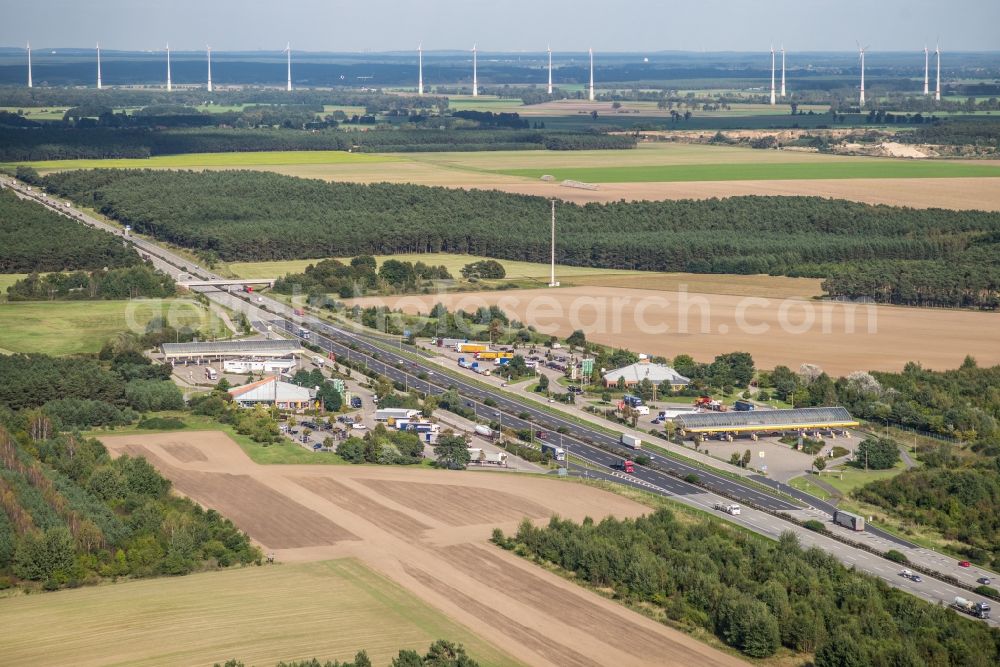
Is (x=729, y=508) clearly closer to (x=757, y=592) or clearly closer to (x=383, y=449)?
(x=757, y=592)

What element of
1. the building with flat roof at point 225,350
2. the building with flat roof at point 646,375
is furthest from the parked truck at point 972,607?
the building with flat roof at point 225,350

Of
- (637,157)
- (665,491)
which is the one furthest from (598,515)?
(637,157)

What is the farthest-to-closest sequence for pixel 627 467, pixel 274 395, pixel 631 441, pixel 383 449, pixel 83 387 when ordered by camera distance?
pixel 274 395 → pixel 83 387 → pixel 631 441 → pixel 383 449 → pixel 627 467

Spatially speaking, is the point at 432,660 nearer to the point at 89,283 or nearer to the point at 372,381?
the point at 372,381

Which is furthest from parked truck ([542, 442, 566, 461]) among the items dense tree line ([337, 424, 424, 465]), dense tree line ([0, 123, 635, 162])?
dense tree line ([0, 123, 635, 162])

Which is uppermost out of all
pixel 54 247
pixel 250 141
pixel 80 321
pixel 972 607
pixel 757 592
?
pixel 250 141

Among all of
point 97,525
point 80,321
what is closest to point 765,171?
point 80,321

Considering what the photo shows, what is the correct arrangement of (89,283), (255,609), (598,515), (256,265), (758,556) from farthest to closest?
(256,265), (89,283), (598,515), (758,556), (255,609)

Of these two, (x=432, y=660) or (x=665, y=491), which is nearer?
(x=432, y=660)
